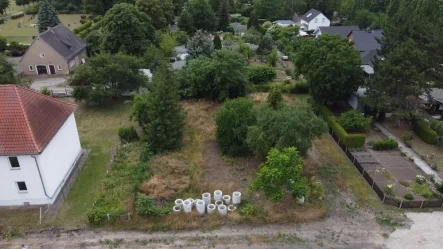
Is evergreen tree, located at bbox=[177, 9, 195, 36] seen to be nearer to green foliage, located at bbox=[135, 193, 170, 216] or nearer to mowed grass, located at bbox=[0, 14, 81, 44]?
mowed grass, located at bbox=[0, 14, 81, 44]

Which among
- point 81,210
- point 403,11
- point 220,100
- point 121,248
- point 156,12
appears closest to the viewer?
point 121,248

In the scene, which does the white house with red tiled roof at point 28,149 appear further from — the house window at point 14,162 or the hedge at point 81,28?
the hedge at point 81,28

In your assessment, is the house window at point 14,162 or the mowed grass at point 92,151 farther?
the mowed grass at point 92,151

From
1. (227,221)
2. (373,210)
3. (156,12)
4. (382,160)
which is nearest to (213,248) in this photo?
(227,221)

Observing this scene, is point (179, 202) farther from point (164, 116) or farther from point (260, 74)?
point (260, 74)

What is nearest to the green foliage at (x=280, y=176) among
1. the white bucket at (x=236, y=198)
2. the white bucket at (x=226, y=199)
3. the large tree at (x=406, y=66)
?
the white bucket at (x=236, y=198)

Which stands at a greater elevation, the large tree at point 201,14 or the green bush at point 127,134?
the large tree at point 201,14

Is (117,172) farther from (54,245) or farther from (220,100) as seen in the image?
(220,100)
